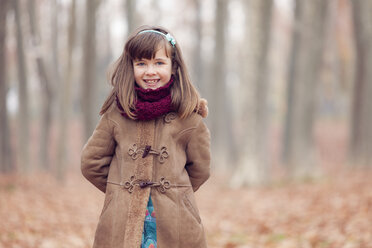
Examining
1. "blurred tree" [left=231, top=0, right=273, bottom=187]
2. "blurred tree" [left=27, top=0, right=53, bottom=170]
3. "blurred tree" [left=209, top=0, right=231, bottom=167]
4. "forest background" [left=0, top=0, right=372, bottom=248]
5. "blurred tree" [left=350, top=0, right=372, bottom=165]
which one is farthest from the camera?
"blurred tree" [left=209, top=0, right=231, bottom=167]

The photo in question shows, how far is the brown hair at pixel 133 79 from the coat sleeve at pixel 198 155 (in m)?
0.16

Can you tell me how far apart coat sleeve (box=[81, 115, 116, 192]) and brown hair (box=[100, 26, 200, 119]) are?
13cm

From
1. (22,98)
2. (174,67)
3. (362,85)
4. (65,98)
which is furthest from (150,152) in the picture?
(22,98)

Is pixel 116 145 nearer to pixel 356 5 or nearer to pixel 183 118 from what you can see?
pixel 183 118

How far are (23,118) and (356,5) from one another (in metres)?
9.33

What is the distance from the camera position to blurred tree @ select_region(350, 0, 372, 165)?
1142cm

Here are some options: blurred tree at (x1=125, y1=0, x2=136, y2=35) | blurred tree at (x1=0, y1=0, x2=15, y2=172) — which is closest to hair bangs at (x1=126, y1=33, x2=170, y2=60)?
blurred tree at (x1=0, y1=0, x2=15, y2=172)

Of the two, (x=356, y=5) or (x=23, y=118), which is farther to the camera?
(x=23, y=118)

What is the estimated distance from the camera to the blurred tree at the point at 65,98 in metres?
11.8

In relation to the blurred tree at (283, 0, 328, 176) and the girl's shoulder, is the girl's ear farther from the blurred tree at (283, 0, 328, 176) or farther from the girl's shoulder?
the blurred tree at (283, 0, 328, 176)

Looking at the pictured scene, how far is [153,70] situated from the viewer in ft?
9.34

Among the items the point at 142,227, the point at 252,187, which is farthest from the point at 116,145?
the point at 252,187

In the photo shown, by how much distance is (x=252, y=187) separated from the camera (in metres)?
11.5

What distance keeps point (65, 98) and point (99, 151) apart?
952cm
